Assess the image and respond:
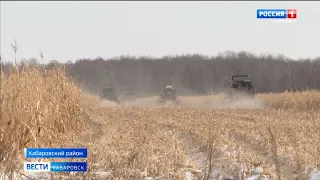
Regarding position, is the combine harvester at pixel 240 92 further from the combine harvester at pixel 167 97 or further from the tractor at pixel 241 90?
the combine harvester at pixel 167 97

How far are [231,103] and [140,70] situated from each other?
5653 centimetres

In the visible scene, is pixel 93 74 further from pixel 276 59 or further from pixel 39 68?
pixel 39 68

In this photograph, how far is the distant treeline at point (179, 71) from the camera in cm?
5706

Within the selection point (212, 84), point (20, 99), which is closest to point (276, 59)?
point (212, 84)

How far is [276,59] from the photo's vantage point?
5612 centimetres

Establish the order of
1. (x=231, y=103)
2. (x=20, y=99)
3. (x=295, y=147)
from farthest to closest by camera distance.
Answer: (x=231, y=103) < (x=295, y=147) < (x=20, y=99)

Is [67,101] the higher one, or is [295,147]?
[67,101]

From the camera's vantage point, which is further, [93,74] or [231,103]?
[93,74]
